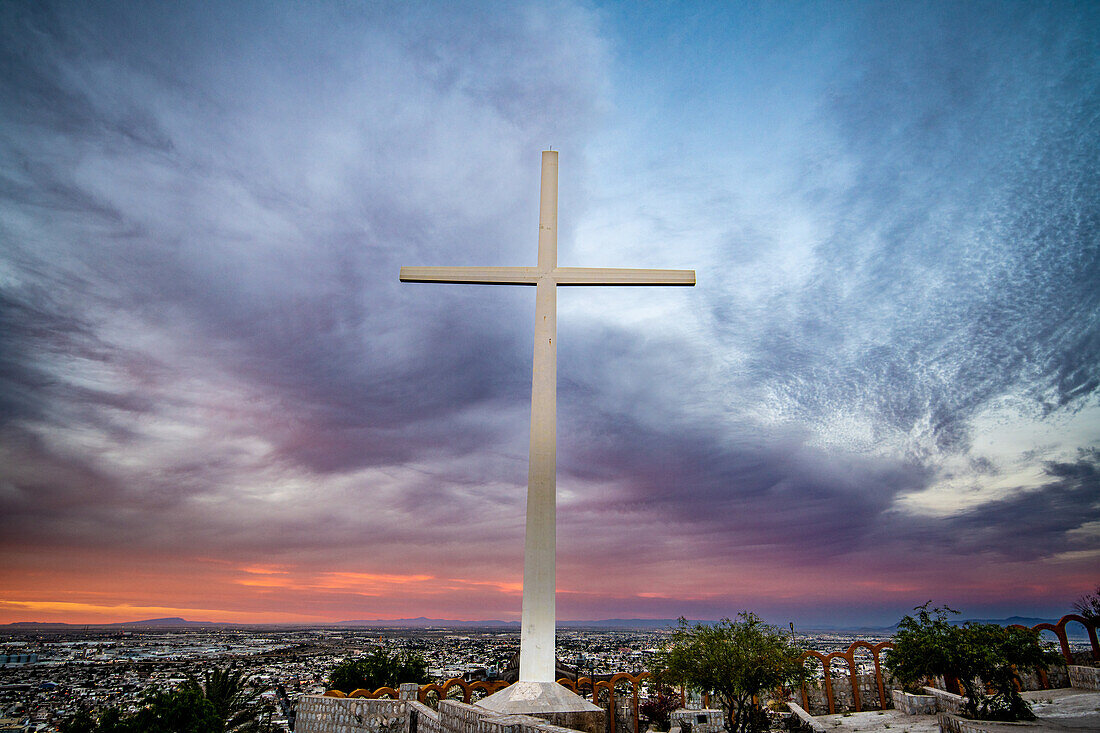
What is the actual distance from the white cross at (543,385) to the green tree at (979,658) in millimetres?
11163

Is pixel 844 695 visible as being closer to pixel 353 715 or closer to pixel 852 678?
pixel 852 678

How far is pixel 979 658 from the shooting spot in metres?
13.4

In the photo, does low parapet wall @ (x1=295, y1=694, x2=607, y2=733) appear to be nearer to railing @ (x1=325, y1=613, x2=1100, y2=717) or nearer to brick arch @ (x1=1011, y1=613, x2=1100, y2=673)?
A: railing @ (x1=325, y1=613, x2=1100, y2=717)

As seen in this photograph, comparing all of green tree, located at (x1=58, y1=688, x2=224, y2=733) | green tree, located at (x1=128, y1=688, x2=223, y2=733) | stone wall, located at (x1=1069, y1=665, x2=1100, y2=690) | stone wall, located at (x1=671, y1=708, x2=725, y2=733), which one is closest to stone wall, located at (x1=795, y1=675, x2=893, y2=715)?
stone wall, located at (x1=1069, y1=665, x2=1100, y2=690)

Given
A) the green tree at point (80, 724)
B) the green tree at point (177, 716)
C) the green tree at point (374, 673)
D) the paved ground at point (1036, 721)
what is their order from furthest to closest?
1. the green tree at point (374, 673)
2. the green tree at point (80, 724)
3. the green tree at point (177, 716)
4. the paved ground at point (1036, 721)

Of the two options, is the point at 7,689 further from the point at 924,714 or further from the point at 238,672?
the point at 924,714

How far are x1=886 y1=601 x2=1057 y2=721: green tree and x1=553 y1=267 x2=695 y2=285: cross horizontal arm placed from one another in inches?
463

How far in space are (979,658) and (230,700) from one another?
23.8m

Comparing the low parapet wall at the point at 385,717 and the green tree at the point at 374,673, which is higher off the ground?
the low parapet wall at the point at 385,717

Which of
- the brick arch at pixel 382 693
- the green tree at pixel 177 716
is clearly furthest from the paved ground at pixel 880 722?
the green tree at pixel 177 716

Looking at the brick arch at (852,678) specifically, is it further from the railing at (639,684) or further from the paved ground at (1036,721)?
the paved ground at (1036,721)

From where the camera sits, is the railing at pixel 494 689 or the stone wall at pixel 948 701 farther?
the railing at pixel 494 689

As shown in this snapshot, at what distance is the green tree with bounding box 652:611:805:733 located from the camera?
14500mm

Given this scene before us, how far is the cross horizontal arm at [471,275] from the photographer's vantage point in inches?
469
